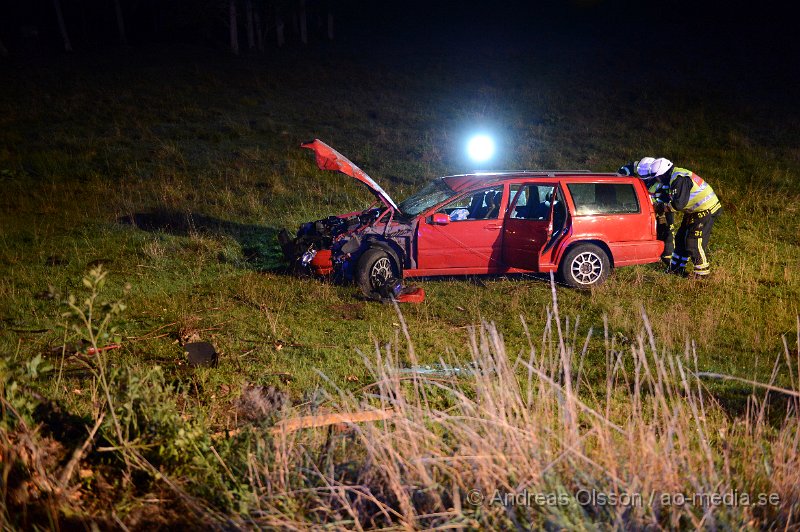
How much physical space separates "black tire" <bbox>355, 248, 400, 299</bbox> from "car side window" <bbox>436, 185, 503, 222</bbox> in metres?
1.03

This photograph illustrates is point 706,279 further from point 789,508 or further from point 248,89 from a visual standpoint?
point 248,89

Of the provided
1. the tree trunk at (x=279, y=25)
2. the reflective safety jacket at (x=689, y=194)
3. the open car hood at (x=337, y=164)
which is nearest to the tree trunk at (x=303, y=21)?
the tree trunk at (x=279, y=25)

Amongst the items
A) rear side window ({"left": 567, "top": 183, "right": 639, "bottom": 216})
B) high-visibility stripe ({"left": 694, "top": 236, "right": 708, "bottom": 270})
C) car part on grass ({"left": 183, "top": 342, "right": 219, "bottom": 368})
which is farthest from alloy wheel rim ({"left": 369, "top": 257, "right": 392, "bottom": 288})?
high-visibility stripe ({"left": 694, "top": 236, "right": 708, "bottom": 270})

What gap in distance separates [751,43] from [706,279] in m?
40.0

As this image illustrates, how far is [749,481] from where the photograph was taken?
3809 millimetres

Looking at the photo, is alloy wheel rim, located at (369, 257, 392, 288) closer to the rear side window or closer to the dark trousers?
the rear side window

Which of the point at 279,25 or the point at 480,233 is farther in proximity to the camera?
the point at 279,25

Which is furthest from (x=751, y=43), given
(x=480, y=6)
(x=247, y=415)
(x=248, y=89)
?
(x=247, y=415)

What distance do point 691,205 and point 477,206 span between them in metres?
3.06

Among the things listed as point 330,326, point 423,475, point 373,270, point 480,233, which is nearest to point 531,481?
point 423,475

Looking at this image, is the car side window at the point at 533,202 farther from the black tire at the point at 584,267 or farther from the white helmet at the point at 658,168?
the white helmet at the point at 658,168

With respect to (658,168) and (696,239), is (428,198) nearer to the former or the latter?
(658,168)

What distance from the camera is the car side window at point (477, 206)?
942 cm

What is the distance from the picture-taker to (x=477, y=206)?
32.1 feet
